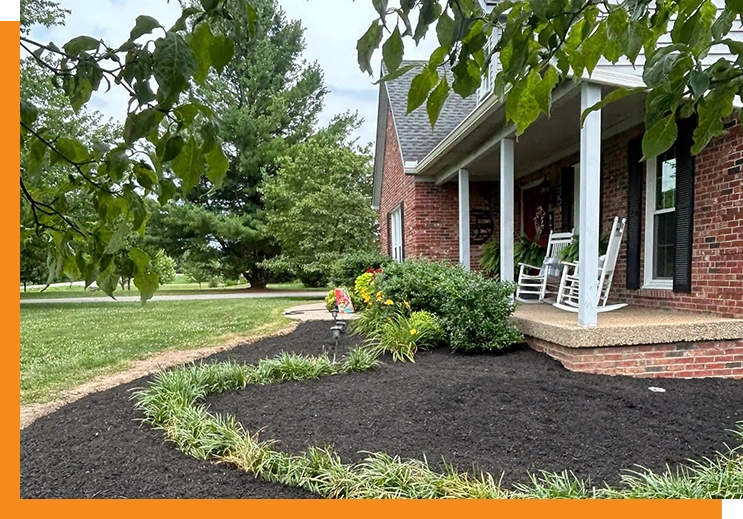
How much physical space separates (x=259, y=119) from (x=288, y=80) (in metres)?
2.79

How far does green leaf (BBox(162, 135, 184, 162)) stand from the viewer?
2.72 ft

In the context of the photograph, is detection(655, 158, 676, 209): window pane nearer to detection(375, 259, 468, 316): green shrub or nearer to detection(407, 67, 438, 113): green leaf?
detection(375, 259, 468, 316): green shrub

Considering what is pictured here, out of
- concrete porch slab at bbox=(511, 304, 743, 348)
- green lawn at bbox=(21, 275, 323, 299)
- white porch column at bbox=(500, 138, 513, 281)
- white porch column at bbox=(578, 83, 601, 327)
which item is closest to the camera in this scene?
concrete porch slab at bbox=(511, 304, 743, 348)

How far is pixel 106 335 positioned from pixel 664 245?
25.1 feet

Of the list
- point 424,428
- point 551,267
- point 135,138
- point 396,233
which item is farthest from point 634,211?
point 396,233

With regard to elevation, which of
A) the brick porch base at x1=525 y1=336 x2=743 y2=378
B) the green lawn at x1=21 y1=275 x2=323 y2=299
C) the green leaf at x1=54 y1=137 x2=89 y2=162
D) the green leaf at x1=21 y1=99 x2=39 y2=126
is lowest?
the green lawn at x1=21 y1=275 x2=323 y2=299

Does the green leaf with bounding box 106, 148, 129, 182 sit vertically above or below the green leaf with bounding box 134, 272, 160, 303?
above

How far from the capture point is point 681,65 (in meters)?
0.81

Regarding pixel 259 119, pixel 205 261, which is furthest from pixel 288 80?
pixel 205 261

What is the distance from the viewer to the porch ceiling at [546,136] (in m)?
5.01

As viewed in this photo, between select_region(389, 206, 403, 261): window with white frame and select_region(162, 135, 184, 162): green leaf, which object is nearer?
select_region(162, 135, 184, 162): green leaf

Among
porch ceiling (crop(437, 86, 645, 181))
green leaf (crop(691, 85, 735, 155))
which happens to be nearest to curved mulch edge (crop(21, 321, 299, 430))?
porch ceiling (crop(437, 86, 645, 181))

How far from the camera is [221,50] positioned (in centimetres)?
82

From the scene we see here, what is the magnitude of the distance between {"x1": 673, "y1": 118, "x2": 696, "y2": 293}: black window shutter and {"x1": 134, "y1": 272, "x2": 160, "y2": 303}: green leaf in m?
4.96
